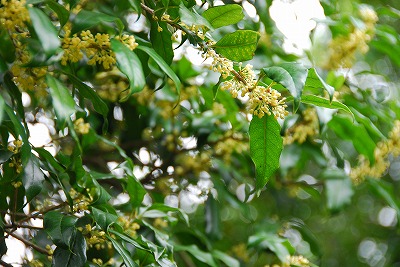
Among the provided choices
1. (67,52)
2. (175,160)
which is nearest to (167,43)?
(67,52)

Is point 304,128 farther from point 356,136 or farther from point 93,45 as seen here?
point 93,45

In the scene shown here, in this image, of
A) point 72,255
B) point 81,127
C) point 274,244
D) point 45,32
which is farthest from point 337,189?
point 45,32

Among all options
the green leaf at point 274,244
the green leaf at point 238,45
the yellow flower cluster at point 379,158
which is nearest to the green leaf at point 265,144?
the green leaf at point 238,45

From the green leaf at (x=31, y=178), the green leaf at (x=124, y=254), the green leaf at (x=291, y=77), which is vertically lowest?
the green leaf at (x=124, y=254)

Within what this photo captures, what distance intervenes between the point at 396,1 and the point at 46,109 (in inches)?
78.7

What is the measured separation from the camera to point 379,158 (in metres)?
1.71

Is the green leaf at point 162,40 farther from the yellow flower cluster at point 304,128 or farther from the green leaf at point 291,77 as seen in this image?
the yellow flower cluster at point 304,128

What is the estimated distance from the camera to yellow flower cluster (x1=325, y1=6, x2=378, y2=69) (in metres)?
1.66

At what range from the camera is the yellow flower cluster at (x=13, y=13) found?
88cm

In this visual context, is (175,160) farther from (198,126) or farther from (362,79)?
(362,79)

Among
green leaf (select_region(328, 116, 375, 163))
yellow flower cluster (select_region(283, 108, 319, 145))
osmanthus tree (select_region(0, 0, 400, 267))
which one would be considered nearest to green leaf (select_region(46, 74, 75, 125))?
osmanthus tree (select_region(0, 0, 400, 267))

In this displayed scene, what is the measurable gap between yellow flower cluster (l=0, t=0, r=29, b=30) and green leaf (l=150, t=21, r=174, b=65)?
249 mm

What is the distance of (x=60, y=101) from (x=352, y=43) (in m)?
1.00

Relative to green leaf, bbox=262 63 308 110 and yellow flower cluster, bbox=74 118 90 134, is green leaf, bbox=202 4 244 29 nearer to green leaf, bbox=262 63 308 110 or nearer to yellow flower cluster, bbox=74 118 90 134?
green leaf, bbox=262 63 308 110
